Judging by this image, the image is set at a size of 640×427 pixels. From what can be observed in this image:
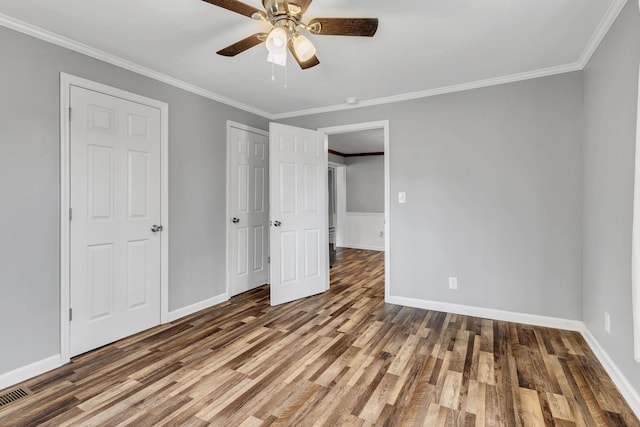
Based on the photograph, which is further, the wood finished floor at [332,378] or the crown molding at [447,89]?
the crown molding at [447,89]

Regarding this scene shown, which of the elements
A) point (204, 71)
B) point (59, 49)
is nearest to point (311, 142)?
point (204, 71)

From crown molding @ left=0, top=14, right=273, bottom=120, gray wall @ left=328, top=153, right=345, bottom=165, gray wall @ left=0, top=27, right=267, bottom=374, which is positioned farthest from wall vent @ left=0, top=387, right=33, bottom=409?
gray wall @ left=328, top=153, right=345, bottom=165

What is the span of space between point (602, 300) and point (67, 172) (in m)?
4.04

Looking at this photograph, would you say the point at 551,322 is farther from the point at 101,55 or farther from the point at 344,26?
the point at 101,55

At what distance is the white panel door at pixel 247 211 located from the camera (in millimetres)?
3865

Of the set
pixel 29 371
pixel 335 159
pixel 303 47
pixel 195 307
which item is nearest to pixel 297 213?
pixel 195 307

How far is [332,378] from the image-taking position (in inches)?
84.4

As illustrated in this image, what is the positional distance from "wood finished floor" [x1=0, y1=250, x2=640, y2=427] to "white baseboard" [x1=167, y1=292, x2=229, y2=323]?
0.31 ft

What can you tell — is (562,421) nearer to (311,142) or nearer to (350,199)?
(311,142)

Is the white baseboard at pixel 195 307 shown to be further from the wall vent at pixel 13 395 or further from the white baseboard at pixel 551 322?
the white baseboard at pixel 551 322

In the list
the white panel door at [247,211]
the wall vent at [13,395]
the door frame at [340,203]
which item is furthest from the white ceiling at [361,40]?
the door frame at [340,203]

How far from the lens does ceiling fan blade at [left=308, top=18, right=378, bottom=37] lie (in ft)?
5.60

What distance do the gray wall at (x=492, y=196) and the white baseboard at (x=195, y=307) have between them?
2.00m

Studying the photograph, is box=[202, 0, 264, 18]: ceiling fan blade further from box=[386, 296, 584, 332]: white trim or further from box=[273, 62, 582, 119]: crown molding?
box=[386, 296, 584, 332]: white trim
